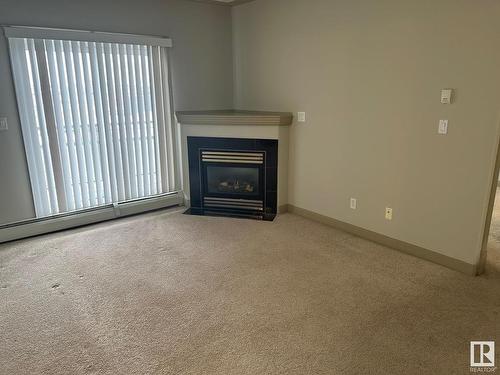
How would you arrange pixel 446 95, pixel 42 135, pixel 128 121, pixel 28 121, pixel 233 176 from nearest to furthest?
pixel 446 95
pixel 28 121
pixel 42 135
pixel 128 121
pixel 233 176

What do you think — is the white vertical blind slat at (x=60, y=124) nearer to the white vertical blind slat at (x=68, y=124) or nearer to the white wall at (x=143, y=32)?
the white vertical blind slat at (x=68, y=124)

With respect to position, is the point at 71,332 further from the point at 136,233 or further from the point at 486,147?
the point at 486,147

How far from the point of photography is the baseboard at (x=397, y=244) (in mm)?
3008

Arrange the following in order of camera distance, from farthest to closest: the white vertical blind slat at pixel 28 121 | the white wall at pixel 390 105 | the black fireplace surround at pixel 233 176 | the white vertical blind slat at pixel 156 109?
the black fireplace surround at pixel 233 176, the white vertical blind slat at pixel 156 109, the white vertical blind slat at pixel 28 121, the white wall at pixel 390 105

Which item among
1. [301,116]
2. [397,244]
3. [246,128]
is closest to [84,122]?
[246,128]

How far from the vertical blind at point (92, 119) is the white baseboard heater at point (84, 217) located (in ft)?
0.25

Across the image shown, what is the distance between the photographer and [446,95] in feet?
9.31

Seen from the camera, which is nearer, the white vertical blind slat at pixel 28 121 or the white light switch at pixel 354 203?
the white vertical blind slat at pixel 28 121

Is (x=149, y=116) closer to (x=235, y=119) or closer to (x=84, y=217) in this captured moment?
(x=235, y=119)

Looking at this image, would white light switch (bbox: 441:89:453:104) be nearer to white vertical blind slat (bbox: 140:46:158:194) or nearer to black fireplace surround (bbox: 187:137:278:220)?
black fireplace surround (bbox: 187:137:278:220)

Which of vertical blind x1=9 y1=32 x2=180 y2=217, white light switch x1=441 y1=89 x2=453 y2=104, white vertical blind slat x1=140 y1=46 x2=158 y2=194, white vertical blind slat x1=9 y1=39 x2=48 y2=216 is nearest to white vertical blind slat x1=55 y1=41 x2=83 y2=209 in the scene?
vertical blind x1=9 y1=32 x2=180 y2=217

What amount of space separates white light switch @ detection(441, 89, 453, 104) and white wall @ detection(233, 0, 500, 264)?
1.9 inches

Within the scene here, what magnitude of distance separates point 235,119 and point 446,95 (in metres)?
2.18

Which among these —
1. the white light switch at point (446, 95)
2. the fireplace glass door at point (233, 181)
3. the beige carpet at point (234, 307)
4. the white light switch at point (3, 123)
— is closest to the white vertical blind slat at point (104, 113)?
the beige carpet at point (234, 307)
